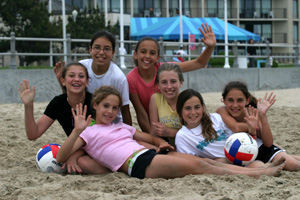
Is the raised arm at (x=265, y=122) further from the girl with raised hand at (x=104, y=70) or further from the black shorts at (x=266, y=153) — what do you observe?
the girl with raised hand at (x=104, y=70)

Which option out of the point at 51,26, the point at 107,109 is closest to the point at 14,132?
the point at 107,109

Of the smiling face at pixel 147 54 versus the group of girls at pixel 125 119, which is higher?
the smiling face at pixel 147 54

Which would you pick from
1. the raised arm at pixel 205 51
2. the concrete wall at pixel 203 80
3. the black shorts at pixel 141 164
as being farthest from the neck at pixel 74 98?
the concrete wall at pixel 203 80

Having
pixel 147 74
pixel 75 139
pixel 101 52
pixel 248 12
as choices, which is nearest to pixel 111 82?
pixel 101 52

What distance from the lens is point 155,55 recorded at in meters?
4.81

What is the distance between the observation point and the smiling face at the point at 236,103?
167 inches

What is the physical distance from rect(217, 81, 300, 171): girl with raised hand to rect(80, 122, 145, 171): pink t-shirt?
3.21ft

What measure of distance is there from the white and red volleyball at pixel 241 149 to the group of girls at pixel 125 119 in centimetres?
14

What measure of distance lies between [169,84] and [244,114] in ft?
2.74

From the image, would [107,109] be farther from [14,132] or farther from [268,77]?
[268,77]

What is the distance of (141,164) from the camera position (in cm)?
382

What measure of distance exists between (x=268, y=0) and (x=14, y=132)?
4277 cm

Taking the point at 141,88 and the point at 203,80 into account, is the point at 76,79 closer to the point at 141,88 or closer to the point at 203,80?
the point at 141,88

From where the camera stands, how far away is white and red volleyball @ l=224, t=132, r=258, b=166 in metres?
3.90
